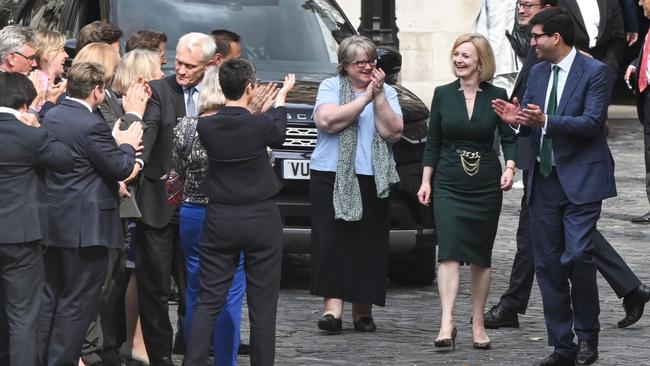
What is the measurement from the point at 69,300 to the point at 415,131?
3.63 m

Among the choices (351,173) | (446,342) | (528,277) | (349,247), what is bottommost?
(446,342)

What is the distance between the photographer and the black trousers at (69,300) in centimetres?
807

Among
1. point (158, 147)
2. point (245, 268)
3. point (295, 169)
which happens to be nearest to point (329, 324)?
point (295, 169)

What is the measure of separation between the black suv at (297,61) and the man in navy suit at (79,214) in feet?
8.73

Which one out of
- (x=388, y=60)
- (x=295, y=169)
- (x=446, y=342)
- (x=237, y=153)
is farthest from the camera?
(x=388, y=60)

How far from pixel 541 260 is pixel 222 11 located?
417cm

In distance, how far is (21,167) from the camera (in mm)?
7793

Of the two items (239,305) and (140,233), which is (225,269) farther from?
(140,233)

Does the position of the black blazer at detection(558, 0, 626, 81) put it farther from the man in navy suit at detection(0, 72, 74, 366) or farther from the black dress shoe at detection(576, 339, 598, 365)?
the man in navy suit at detection(0, 72, 74, 366)

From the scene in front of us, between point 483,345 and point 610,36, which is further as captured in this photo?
point 610,36

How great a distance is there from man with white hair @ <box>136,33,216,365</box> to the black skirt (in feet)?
4.60

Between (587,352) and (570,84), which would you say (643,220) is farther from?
(570,84)

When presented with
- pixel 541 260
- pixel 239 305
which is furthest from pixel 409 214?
Result: pixel 239 305

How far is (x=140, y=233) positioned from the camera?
8.81m
